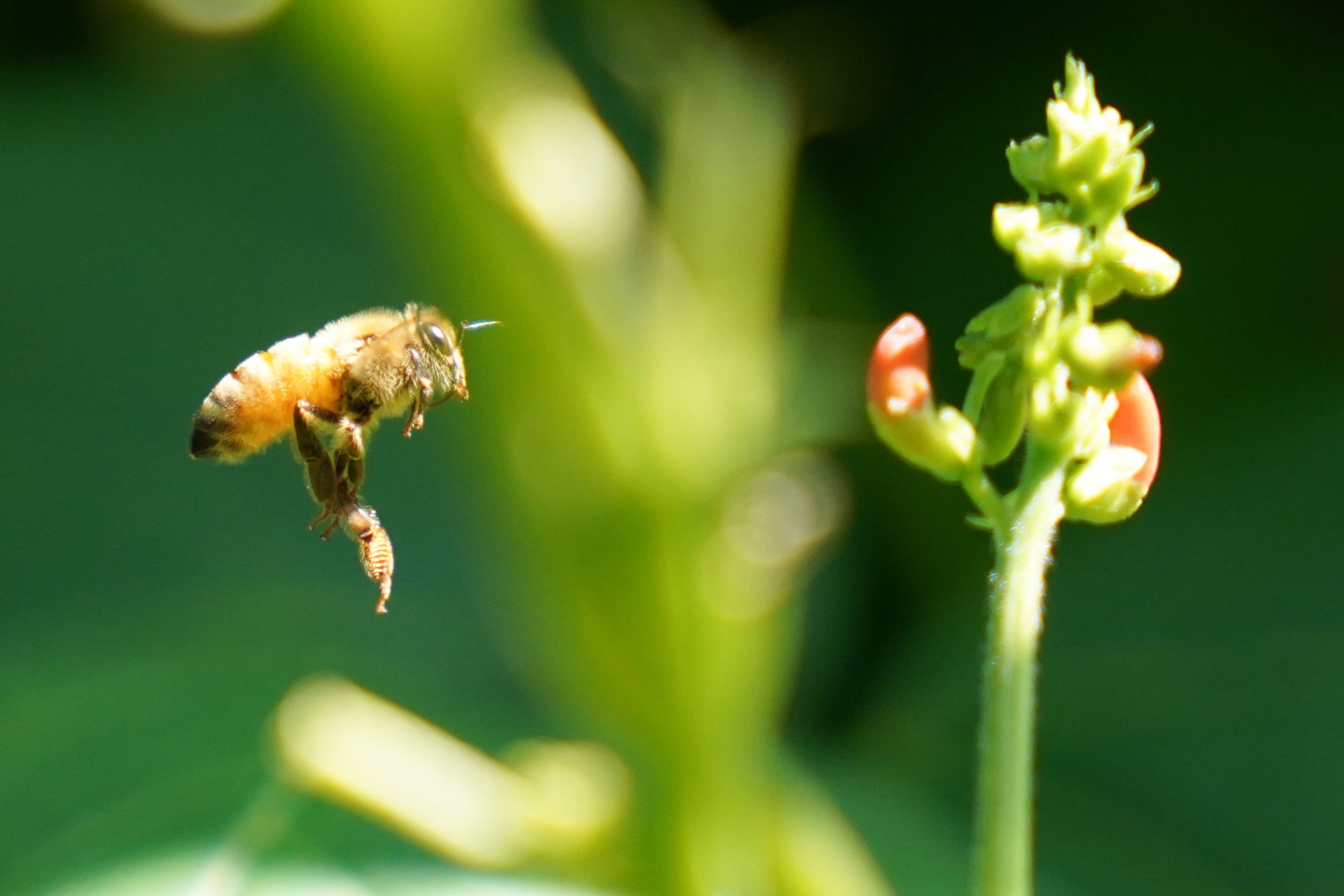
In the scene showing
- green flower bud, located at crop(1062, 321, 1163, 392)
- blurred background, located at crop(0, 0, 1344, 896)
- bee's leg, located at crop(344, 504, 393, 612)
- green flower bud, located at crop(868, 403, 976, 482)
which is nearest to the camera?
green flower bud, located at crop(1062, 321, 1163, 392)

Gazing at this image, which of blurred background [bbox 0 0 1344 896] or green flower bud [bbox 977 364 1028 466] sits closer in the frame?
green flower bud [bbox 977 364 1028 466]

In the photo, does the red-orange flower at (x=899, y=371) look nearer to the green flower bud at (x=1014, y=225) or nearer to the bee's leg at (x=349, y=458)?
the green flower bud at (x=1014, y=225)

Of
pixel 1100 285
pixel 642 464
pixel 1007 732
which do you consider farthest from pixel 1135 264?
pixel 642 464

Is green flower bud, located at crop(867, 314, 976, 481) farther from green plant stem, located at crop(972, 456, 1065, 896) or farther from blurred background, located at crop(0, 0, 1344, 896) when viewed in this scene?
blurred background, located at crop(0, 0, 1344, 896)

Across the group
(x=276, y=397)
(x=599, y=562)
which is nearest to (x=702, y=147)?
(x=599, y=562)

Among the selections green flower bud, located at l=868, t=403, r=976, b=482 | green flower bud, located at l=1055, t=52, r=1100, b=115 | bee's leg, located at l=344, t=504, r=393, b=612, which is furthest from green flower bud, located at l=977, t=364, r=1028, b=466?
bee's leg, located at l=344, t=504, r=393, b=612

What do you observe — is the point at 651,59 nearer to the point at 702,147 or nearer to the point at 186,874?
the point at 702,147

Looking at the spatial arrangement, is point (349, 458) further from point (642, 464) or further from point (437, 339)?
point (642, 464)
